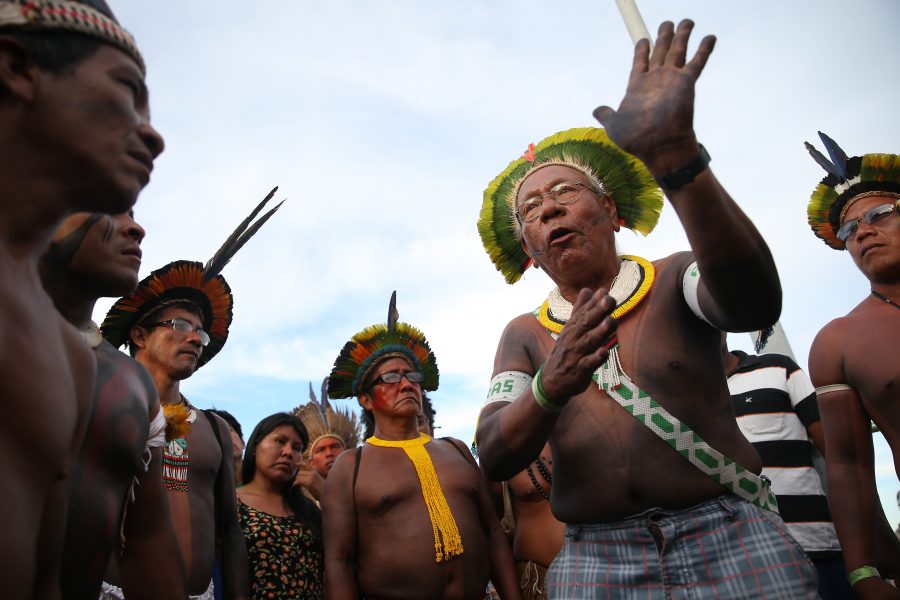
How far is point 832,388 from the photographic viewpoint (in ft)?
11.4

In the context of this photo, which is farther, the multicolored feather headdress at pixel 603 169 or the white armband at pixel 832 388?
the white armband at pixel 832 388

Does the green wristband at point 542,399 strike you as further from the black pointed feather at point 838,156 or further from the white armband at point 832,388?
the black pointed feather at point 838,156

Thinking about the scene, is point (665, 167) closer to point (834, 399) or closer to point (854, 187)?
point (834, 399)

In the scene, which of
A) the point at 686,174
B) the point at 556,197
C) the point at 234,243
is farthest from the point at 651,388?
the point at 234,243

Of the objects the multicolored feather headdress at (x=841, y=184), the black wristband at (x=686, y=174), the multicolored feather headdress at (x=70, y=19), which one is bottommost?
the black wristband at (x=686, y=174)

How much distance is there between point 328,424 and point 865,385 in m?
6.37

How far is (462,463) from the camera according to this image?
16.5 ft

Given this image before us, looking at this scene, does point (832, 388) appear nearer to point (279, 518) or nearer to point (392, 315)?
point (392, 315)

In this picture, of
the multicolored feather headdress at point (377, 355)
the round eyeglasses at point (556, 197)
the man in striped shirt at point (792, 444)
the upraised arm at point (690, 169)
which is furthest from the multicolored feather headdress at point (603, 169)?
the multicolored feather headdress at point (377, 355)

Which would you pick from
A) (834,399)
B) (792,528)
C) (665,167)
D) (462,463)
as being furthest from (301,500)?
(665,167)

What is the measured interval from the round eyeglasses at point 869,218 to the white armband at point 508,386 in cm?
242

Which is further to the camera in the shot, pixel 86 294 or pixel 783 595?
pixel 86 294

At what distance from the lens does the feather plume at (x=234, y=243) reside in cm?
435

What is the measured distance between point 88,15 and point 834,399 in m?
3.58
